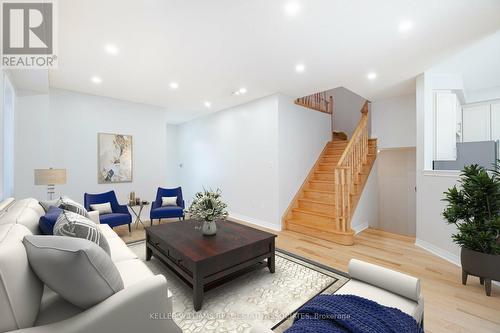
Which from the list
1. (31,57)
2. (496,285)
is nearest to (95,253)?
(31,57)

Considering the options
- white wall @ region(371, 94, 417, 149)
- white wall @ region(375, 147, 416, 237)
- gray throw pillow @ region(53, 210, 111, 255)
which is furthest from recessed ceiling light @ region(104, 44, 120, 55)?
white wall @ region(375, 147, 416, 237)

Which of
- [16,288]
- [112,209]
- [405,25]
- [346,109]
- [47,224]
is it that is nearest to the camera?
[16,288]

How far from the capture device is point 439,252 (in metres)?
3.17

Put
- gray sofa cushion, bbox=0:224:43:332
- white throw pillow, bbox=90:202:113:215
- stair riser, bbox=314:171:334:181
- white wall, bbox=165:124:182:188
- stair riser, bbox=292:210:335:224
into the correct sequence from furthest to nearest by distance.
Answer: white wall, bbox=165:124:182:188 → stair riser, bbox=314:171:334:181 → stair riser, bbox=292:210:335:224 → white throw pillow, bbox=90:202:113:215 → gray sofa cushion, bbox=0:224:43:332

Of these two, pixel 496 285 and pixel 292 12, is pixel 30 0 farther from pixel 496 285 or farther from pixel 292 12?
pixel 496 285

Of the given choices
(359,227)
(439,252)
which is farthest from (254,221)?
(439,252)

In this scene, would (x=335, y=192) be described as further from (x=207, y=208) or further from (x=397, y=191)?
(x=397, y=191)

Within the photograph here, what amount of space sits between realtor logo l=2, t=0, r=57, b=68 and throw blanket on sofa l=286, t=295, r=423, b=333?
3226 mm

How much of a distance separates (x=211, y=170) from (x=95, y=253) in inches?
201

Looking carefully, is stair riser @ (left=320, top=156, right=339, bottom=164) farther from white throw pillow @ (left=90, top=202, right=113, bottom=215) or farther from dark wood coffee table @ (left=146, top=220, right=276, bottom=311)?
white throw pillow @ (left=90, top=202, right=113, bottom=215)

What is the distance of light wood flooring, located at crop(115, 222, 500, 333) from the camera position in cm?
184

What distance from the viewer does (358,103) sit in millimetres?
6707

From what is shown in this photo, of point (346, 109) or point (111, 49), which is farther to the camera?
point (346, 109)

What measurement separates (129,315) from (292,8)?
8.80ft
